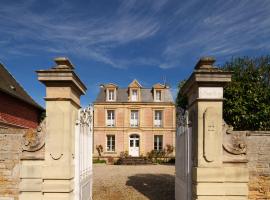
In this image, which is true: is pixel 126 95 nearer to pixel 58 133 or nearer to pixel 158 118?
pixel 158 118

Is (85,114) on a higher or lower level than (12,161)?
higher

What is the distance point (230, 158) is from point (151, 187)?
5202mm

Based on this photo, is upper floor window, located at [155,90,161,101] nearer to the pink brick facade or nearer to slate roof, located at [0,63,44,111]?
the pink brick facade

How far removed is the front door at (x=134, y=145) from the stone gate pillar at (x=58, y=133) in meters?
24.3

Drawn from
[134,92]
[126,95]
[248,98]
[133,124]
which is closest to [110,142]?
[133,124]

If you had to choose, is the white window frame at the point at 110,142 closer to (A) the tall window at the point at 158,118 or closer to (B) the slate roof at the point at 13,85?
(A) the tall window at the point at 158,118

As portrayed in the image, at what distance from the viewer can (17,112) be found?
17938mm

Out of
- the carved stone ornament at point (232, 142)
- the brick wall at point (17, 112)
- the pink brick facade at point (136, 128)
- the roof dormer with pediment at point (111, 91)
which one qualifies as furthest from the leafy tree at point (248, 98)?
the roof dormer with pediment at point (111, 91)

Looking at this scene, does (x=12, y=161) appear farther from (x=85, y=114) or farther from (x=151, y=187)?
(x=151, y=187)

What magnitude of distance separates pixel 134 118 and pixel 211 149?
81.2 ft

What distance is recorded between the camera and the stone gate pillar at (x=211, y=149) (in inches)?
216

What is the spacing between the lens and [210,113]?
5590 mm

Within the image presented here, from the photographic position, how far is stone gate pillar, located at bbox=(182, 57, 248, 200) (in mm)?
5475

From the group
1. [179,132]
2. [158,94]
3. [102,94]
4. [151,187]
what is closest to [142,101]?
[158,94]
